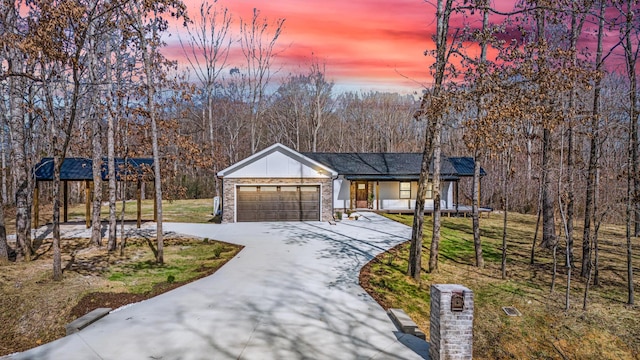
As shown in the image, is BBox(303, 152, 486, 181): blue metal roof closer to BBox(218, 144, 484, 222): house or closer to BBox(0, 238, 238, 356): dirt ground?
BBox(218, 144, 484, 222): house

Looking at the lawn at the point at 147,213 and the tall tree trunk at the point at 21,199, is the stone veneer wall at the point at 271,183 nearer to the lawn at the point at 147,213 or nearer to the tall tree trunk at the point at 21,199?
the lawn at the point at 147,213

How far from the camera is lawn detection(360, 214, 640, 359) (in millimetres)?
9750

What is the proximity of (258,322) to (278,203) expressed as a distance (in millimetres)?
15337

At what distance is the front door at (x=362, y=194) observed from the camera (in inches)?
1133

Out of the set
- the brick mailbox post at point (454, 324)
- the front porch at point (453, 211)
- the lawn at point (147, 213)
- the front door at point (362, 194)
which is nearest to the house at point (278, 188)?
the lawn at point (147, 213)

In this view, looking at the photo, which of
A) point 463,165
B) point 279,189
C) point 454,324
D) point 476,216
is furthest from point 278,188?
point 454,324

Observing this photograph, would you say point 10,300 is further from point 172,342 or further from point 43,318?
point 172,342

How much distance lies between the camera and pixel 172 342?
7266 mm

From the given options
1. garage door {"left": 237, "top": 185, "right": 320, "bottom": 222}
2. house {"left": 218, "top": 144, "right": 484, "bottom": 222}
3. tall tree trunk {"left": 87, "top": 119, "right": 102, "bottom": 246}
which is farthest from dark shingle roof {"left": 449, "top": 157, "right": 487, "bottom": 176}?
tall tree trunk {"left": 87, "top": 119, "right": 102, "bottom": 246}

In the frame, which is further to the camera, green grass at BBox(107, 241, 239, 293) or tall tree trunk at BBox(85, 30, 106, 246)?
tall tree trunk at BBox(85, 30, 106, 246)

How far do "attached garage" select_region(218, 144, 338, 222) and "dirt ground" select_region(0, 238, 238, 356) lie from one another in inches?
371

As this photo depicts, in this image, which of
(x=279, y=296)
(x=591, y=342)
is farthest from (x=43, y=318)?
(x=591, y=342)

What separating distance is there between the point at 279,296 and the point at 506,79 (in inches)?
328

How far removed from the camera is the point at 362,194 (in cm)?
2892
